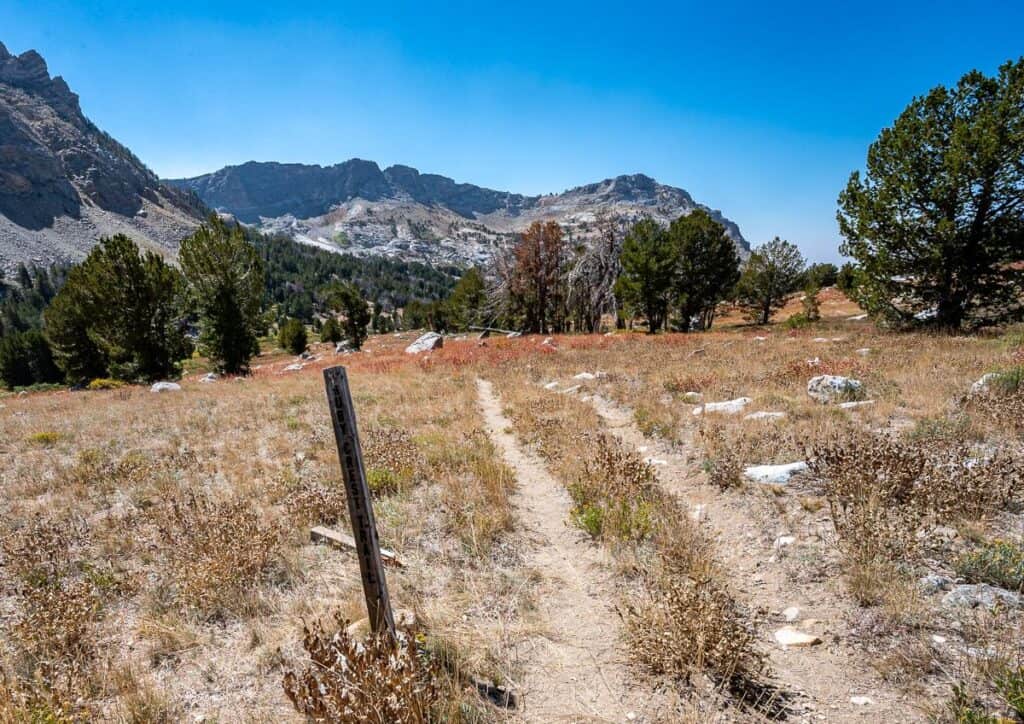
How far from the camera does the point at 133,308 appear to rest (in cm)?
2772

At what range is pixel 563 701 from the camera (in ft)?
11.7

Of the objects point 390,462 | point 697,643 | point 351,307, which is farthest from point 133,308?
point 697,643

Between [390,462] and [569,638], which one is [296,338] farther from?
[569,638]

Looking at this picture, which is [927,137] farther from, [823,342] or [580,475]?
[580,475]

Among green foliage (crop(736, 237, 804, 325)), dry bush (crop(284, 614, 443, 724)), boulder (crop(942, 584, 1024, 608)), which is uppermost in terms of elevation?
green foliage (crop(736, 237, 804, 325))

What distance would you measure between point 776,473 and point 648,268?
3058cm

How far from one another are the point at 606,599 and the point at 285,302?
191292 mm

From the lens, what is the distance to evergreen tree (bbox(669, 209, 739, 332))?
36844 mm

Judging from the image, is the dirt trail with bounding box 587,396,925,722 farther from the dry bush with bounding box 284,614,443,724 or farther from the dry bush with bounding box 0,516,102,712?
the dry bush with bounding box 0,516,102,712

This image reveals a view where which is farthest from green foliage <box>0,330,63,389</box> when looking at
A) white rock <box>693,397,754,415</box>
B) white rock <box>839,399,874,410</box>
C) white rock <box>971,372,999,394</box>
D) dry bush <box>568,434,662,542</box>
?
white rock <box>971,372,999,394</box>

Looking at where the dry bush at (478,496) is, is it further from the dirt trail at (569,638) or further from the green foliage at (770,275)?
the green foliage at (770,275)

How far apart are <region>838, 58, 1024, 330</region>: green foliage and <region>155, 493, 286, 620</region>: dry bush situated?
2366cm

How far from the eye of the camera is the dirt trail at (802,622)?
10.7 feet

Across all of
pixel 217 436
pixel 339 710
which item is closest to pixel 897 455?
pixel 339 710
